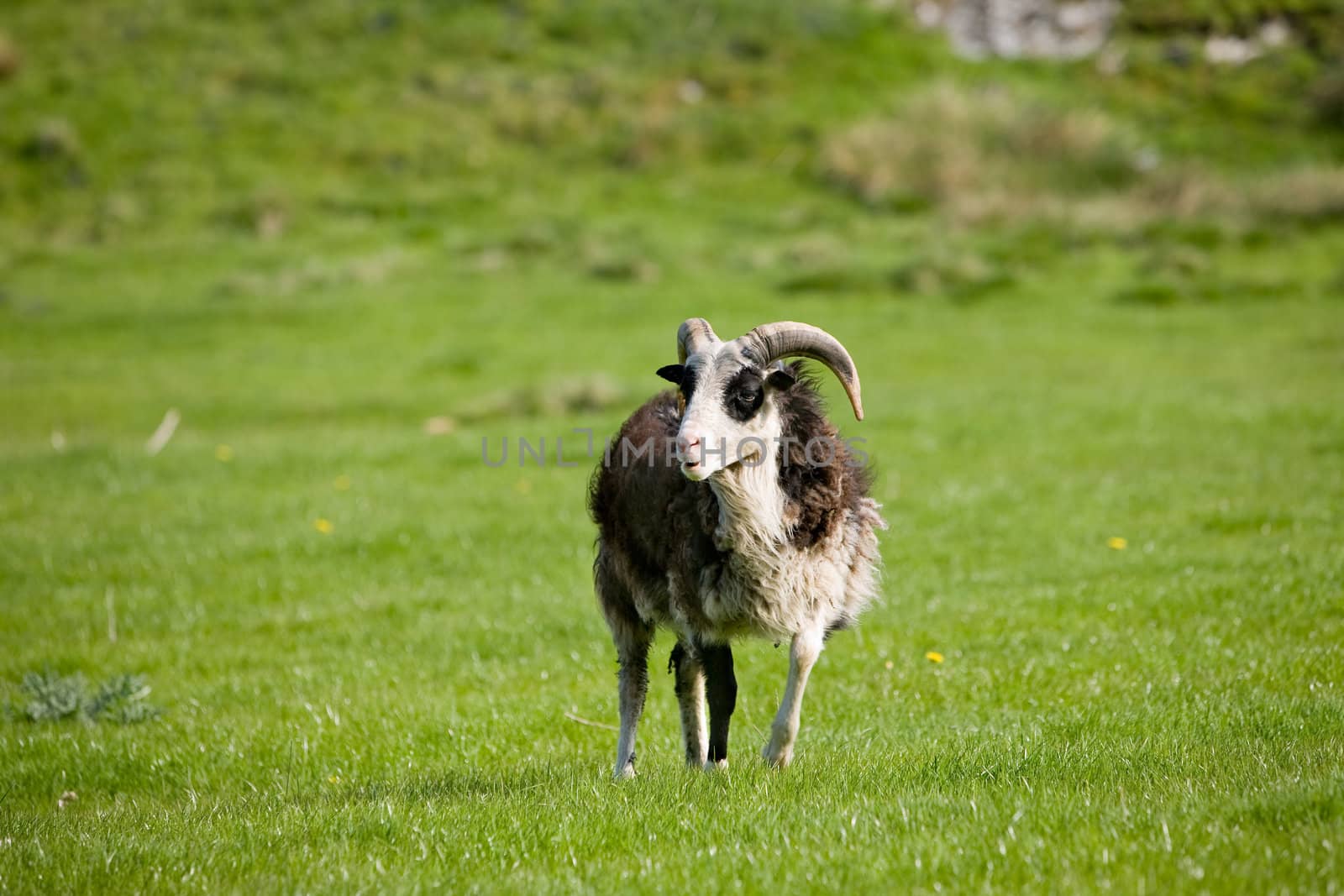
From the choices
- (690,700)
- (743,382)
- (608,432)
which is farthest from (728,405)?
(608,432)

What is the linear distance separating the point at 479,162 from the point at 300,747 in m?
35.9

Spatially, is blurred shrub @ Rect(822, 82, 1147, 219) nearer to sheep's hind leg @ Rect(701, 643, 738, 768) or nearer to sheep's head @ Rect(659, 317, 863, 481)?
sheep's head @ Rect(659, 317, 863, 481)

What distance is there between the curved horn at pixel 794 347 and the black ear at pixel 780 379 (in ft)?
0.32

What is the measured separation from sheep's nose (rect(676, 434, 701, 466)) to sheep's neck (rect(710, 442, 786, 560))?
0.45 m

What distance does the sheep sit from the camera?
23.1 feet

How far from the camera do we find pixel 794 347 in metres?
7.24

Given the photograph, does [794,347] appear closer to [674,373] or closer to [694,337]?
[694,337]

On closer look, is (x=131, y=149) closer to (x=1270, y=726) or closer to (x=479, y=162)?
(x=479, y=162)

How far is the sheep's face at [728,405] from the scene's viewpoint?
6.82 m

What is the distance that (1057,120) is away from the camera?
40.9 meters

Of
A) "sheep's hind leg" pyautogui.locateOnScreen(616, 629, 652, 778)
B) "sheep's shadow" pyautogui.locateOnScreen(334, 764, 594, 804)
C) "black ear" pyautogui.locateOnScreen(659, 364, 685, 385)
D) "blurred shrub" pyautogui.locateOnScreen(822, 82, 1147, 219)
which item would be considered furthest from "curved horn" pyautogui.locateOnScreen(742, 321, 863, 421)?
"blurred shrub" pyautogui.locateOnScreen(822, 82, 1147, 219)

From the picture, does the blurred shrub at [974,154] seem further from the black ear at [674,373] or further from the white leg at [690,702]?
the white leg at [690,702]

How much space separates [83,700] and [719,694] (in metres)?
Answer: 5.48

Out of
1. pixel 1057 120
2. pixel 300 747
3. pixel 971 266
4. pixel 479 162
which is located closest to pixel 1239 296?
pixel 971 266
